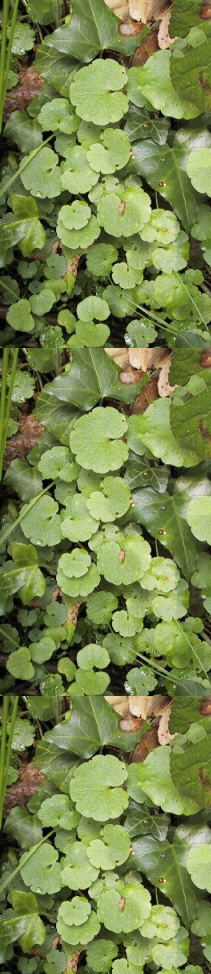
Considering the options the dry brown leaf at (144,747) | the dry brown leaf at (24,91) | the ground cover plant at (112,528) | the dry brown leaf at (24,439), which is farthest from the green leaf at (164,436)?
the dry brown leaf at (24,91)

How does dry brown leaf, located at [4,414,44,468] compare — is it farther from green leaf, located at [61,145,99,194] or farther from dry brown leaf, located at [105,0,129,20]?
dry brown leaf, located at [105,0,129,20]

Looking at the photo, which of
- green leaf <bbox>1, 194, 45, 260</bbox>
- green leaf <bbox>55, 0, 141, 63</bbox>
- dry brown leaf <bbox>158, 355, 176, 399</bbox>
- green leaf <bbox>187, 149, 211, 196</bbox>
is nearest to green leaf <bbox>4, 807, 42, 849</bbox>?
dry brown leaf <bbox>158, 355, 176, 399</bbox>

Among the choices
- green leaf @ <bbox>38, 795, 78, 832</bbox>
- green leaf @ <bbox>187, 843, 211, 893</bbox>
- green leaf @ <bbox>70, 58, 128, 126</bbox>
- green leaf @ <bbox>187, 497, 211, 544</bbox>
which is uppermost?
green leaf @ <bbox>70, 58, 128, 126</bbox>

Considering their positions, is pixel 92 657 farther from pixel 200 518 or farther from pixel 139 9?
pixel 139 9

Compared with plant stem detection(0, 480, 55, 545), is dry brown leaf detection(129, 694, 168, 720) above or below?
below

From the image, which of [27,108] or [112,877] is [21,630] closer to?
[112,877]

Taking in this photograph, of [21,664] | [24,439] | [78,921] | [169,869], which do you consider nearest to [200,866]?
[169,869]

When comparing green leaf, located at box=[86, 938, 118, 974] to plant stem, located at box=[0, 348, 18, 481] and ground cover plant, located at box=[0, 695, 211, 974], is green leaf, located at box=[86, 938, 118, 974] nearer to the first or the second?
ground cover plant, located at box=[0, 695, 211, 974]

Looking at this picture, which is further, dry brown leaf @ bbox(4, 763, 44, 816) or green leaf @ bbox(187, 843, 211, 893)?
dry brown leaf @ bbox(4, 763, 44, 816)
